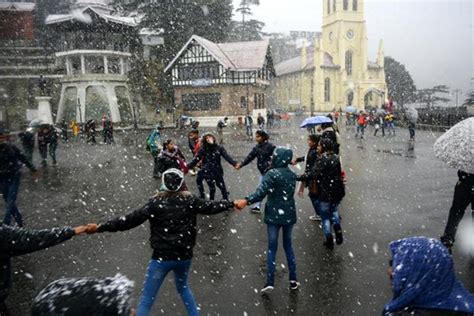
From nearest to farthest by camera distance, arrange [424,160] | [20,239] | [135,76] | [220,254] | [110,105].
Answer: [20,239]
[220,254]
[424,160]
[110,105]
[135,76]

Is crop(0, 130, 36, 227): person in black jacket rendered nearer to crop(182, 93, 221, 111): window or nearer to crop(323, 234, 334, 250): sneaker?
crop(323, 234, 334, 250): sneaker

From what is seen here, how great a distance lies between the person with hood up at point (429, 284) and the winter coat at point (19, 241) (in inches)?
104

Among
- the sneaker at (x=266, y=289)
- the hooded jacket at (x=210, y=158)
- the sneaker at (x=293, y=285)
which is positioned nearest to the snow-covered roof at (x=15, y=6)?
the hooded jacket at (x=210, y=158)

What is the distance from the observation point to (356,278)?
5176 mm

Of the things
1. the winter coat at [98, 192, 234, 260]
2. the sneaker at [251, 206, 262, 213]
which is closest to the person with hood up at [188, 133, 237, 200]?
the sneaker at [251, 206, 262, 213]

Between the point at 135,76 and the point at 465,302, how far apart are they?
137ft

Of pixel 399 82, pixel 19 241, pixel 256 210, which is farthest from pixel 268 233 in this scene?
pixel 399 82

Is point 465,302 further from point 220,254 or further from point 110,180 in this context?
point 110,180

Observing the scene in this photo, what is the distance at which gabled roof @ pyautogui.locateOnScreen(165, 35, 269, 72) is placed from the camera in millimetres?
38938

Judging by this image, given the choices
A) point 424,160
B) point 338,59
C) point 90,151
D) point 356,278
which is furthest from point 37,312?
point 338,59

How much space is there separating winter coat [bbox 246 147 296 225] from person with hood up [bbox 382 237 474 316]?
264 cm

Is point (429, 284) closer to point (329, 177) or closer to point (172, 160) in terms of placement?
point (329, 177)

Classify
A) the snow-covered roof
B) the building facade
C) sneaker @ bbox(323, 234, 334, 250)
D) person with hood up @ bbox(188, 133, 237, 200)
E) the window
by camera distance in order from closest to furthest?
sneaker @ bbox(323, 234, 334, 250)
person with hood up @ bbox(188, 133, 237, 200)
the window
the snow-covered roof
the building facade

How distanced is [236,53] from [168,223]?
1588 inches
